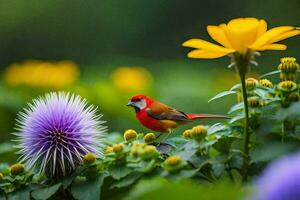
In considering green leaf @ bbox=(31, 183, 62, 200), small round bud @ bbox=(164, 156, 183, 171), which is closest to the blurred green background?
green leaf @ bbox=(31, 183, 62, 200)

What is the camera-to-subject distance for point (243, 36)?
101 centimetres

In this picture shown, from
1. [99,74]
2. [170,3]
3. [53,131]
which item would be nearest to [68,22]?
[170,3]

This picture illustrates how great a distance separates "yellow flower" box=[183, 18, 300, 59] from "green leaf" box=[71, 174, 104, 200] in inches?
9.1

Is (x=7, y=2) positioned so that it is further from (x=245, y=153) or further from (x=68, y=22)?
(x=245, y=153)

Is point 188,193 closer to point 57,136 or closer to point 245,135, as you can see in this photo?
point 245,135

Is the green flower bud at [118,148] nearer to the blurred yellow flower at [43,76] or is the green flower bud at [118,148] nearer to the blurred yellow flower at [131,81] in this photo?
the blurred yellow flower at [43,76]

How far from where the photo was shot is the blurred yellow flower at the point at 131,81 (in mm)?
3432

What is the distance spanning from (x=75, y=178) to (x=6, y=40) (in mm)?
4882

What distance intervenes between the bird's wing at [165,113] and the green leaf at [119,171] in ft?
0.76

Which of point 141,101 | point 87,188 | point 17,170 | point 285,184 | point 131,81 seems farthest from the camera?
point 131,81

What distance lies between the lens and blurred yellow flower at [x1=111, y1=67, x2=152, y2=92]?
343 centimetres

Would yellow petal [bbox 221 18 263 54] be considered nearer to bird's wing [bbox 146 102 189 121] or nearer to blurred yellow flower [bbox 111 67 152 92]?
bird's wing [bbox 146 102 189 121]

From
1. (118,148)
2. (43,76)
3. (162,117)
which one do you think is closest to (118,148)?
(118,148)

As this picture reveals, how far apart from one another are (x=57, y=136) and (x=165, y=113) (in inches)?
8.2
